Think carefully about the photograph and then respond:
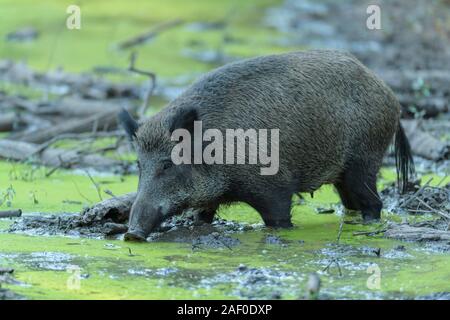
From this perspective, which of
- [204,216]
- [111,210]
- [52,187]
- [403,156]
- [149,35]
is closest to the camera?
→ [111,210]

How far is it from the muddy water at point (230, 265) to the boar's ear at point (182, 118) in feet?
2.68

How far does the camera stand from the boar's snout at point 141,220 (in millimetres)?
7270

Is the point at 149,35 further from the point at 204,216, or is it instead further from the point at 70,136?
the point at 204,216

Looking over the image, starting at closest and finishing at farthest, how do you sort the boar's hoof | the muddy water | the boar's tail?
the muddy water → the boar's hoof → the boar's tail

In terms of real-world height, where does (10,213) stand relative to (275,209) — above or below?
above

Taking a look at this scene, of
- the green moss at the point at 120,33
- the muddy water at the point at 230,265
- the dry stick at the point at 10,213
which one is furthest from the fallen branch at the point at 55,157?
the green moss at the point at 120,33

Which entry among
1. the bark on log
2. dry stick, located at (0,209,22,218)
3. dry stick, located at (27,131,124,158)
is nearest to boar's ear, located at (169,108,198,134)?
the bark on log

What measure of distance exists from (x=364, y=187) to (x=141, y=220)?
2.01 m

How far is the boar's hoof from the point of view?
7234mm

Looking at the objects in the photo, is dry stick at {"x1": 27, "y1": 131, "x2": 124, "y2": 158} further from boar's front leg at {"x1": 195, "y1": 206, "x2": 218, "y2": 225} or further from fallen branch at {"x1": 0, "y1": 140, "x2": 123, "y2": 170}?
boar's front leg at {"x1": 195, "y1": 206, "x2": 218, "y2": 225}

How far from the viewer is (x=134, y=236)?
7.26m

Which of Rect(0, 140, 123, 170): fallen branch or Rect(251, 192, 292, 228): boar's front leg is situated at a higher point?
Rect(251, 192, 292, 228): boar's front leg

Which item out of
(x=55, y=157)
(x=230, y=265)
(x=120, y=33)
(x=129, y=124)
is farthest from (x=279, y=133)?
(x=120, y=33)
